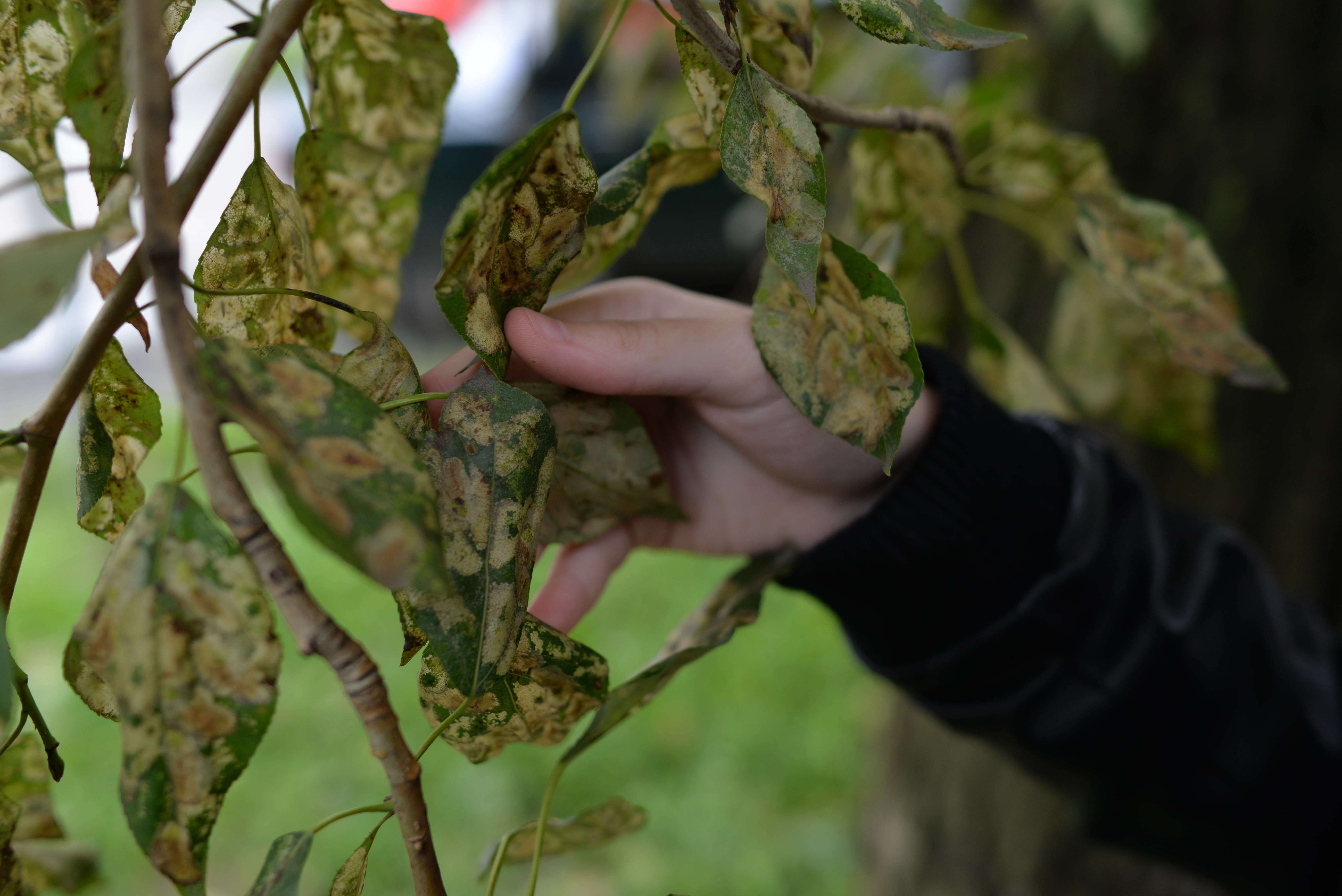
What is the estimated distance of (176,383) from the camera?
22 centimetres

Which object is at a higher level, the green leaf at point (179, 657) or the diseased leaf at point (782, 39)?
the diseased leaf at point (782, 39)

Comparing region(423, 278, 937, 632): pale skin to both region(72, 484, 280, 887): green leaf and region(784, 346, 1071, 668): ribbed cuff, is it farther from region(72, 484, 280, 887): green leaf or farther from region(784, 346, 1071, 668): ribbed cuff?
region(72, 484, 280, 887): green leaf

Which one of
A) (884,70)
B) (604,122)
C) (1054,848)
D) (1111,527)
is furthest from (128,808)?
(604,122)

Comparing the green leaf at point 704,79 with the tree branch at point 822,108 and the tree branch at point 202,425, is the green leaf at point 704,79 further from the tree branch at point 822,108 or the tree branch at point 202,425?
the tree branch at point 202,425

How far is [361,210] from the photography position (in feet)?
1.41

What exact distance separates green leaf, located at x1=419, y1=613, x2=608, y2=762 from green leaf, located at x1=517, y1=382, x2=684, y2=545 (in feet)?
0.29

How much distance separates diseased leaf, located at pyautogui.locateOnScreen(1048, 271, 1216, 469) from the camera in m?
0.71

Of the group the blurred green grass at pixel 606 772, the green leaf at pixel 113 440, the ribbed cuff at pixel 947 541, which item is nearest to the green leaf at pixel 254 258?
the green leaf at pixel 113 440

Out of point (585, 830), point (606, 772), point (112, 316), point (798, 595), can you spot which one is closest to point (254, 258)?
point (112, 316)

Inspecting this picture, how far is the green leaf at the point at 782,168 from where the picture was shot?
0.94 ft

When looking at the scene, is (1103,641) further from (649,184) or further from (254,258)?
(254,258)

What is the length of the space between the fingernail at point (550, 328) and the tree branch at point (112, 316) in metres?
0.13

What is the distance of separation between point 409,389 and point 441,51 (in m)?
0.19

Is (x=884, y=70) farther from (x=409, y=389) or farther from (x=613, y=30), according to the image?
(x=409, y=389)
